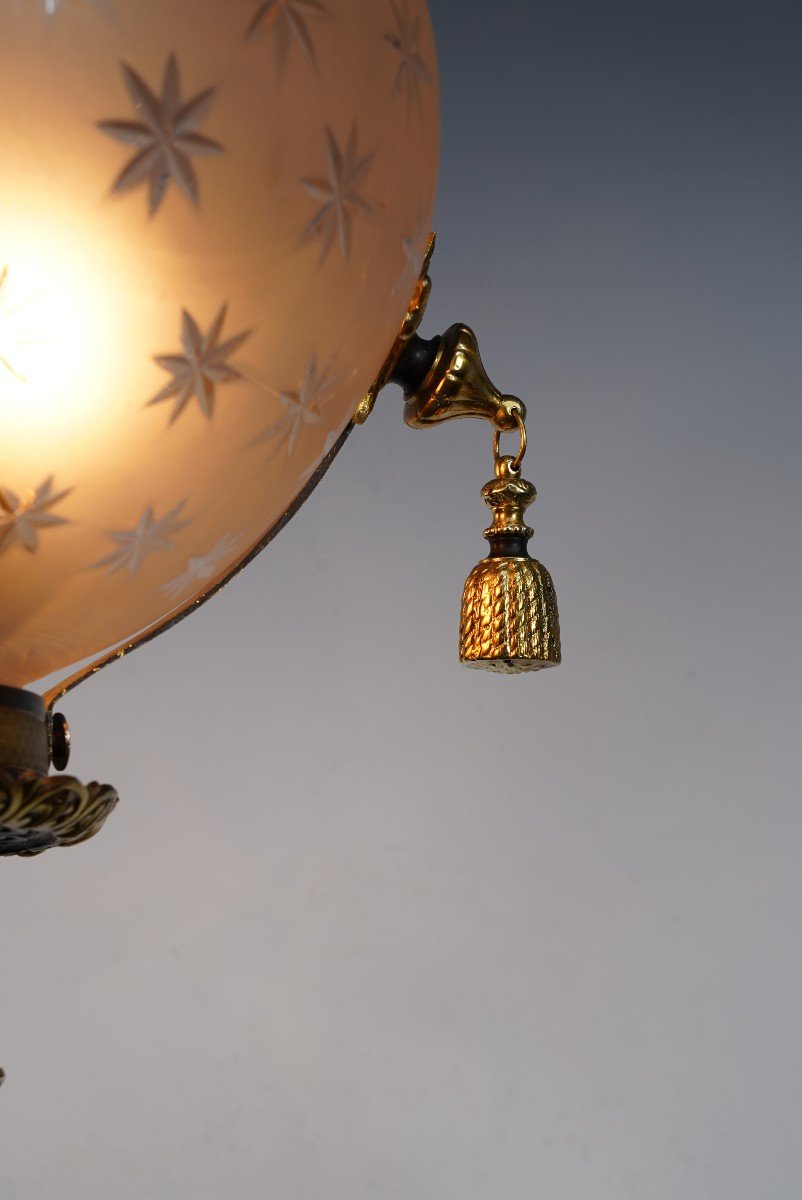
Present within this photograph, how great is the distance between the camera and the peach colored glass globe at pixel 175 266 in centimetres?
17

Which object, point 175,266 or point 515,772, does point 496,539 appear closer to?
point 175,266

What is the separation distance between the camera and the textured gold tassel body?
0.33m

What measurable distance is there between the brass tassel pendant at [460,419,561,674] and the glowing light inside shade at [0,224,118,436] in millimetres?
158

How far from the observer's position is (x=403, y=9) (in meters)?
0.21

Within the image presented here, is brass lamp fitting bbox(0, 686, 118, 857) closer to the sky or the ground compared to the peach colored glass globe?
closer to the ground

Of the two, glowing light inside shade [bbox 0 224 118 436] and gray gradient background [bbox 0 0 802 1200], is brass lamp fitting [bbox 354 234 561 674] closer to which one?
glowing light inside shade [bbox 0 224 118 436]

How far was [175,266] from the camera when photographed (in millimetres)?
178

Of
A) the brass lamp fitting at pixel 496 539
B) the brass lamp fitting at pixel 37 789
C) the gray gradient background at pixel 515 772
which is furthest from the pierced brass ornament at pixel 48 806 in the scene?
the gray gradient background at pixel 515 772

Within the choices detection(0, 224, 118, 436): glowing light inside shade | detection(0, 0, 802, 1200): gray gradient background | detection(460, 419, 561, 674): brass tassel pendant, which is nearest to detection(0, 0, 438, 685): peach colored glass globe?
detection(0, 224, 118, 436): glowing light inside shade

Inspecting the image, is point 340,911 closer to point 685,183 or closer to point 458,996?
point 458,996

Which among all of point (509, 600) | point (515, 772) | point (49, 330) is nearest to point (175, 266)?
point (49, 330)

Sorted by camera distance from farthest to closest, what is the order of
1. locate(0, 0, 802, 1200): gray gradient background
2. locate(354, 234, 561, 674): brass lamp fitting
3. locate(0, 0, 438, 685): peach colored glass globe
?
locate(0, 0, 802, 1200): gray gradient background, locate(354, 234, 561, 674): brass lamp fitting, locate(0, 0, 438, 685): peach colored glass globe

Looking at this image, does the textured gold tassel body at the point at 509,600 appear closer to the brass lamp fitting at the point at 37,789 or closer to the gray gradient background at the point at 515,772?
the brass lamp fitting at the point at 37,789

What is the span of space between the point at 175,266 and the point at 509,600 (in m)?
0.17
